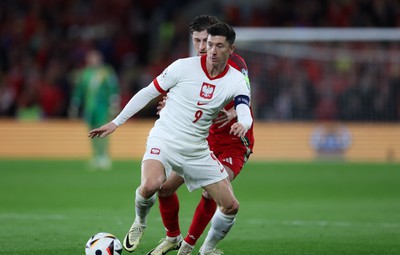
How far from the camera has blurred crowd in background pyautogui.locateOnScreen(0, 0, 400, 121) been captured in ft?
72.4

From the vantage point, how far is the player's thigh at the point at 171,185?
817 cm

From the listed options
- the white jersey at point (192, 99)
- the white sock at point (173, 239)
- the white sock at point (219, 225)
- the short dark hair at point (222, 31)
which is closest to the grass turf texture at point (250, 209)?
the white sock at point (173, 239)

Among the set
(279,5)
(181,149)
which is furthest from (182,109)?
(279,5)

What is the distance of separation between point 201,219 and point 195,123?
0.98 metres

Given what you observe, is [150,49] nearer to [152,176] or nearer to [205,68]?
[205,68]

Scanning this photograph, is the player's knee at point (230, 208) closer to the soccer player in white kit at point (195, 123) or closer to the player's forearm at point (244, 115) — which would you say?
the soccer player in white kit at point (195, 123)

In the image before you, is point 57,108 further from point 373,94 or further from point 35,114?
point 373,94

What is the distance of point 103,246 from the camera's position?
7.37m

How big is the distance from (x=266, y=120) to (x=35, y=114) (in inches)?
244

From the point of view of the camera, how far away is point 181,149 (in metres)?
7.58

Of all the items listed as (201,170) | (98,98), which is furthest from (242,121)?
(98,98)

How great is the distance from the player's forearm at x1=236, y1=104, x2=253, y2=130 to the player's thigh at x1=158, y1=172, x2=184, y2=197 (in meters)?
1.04

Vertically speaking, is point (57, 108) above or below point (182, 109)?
below

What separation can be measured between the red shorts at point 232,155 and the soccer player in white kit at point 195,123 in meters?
0.72
